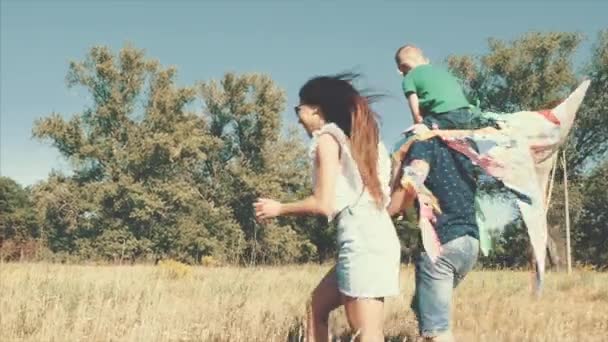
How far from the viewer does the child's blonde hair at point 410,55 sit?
430 centimetres

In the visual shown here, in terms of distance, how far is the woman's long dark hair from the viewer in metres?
3.58

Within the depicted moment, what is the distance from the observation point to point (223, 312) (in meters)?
5.66

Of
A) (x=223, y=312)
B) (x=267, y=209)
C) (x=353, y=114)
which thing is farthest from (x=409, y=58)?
(x=223, y=312)

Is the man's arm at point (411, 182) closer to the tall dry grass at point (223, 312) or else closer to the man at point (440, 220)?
the man at point (440, 220)

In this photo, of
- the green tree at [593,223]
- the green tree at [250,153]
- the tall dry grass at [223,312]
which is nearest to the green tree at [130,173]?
the green tree at [250,153]

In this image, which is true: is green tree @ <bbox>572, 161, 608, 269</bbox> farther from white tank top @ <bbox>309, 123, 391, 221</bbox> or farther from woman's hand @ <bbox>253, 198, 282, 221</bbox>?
woman's hand @ <bbox>253, 198, 282, 221</bbox>

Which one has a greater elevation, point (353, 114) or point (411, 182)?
point (353, 114)

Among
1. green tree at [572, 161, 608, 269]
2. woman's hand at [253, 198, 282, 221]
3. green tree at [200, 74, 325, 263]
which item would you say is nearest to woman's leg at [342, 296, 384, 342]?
woman's hand at [253, 198, 282, 221]

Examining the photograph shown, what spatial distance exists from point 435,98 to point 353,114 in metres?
0.74

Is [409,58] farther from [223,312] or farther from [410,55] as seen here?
[223,312]

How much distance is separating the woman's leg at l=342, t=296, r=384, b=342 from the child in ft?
4.04

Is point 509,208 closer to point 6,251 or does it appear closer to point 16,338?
point 16,338

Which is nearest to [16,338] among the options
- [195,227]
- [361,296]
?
[361,296]

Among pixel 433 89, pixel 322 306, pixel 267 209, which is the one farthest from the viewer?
pixel 433 89
